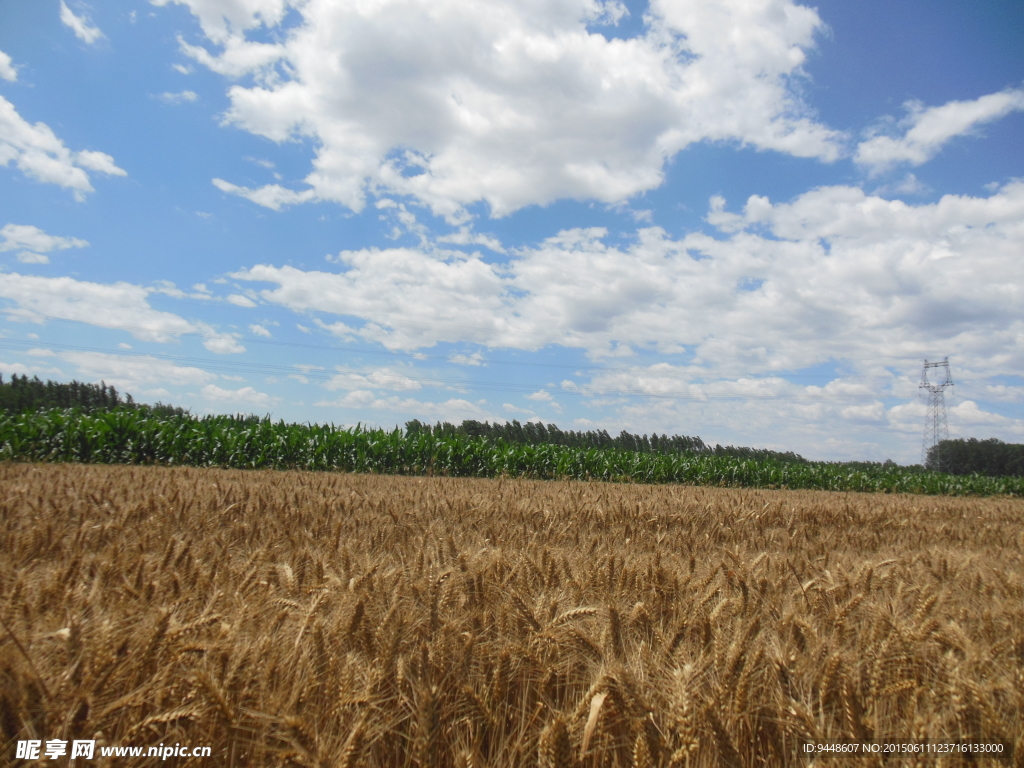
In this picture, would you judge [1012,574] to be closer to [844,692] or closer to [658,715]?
[844,692]

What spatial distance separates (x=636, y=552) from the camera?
399 cm

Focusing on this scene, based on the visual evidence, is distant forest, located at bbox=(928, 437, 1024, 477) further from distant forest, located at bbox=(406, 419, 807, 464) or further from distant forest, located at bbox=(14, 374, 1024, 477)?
distant forest, located at bbox=(406, 419, 807, 464)

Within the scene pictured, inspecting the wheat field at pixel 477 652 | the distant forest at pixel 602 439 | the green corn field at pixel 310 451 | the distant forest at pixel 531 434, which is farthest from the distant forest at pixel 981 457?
the wheat field at pixel 477 652

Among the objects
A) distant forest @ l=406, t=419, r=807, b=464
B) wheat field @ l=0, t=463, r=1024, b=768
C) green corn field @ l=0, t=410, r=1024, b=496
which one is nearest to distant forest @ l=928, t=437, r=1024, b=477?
distant forest @ l=406, t=419, r=807, b=464

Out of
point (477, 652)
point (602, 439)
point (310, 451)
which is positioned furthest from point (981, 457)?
point (477, 652)

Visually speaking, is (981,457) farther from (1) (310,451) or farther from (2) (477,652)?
(2) (477,652)

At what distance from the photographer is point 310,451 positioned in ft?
67.2

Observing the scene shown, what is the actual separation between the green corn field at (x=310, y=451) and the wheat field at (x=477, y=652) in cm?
969

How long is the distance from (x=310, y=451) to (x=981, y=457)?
9268 centimetres

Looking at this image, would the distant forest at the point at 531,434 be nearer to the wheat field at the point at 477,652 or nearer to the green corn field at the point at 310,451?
the green corn field at the point at 310,451

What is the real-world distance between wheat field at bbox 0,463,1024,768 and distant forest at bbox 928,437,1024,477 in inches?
3517

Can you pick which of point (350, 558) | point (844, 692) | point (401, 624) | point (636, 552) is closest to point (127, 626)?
point (401, 624)

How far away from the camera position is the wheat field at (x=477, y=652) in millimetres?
1389

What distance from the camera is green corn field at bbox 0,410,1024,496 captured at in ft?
56.5
